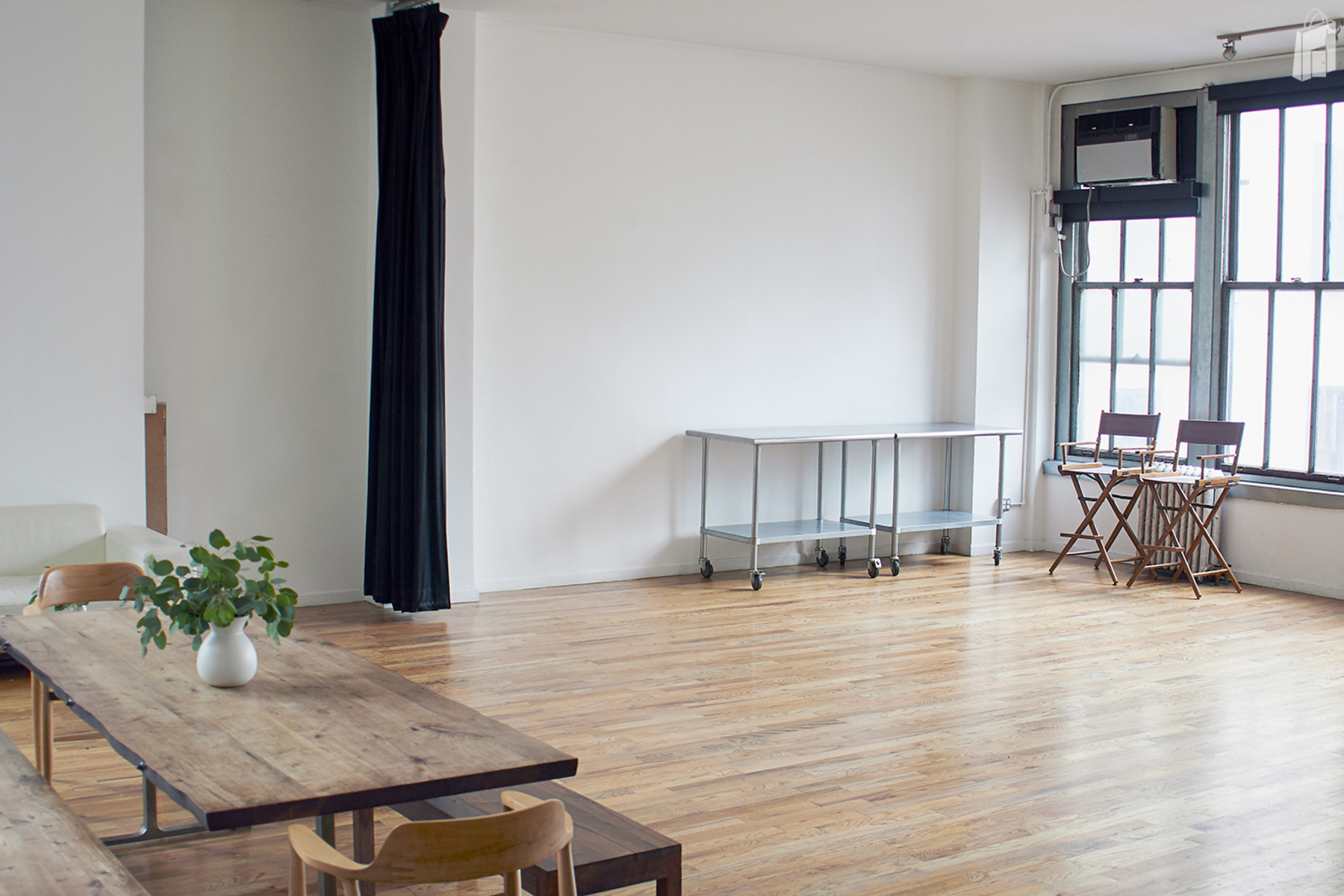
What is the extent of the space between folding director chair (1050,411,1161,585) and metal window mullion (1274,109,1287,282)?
118 centimetres

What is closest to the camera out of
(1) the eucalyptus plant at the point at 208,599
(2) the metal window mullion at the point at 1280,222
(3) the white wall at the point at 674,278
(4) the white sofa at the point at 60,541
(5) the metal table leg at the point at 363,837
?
(1) the eucalyptus plant at the point at 208,599

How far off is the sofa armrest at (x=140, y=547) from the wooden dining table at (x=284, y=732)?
83.3 inches

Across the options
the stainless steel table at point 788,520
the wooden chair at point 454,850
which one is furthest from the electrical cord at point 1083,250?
the wooden chair at point 454,850

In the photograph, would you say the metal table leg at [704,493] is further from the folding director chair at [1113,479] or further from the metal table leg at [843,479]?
the folding director chair at [1113,479]

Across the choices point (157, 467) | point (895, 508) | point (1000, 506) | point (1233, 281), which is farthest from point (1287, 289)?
point (157, 467)

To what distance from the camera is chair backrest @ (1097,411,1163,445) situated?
841cm

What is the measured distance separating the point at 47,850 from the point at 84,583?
1879 millimetres

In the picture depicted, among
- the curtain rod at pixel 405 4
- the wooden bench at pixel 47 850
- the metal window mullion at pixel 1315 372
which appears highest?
the curtain rod at pixel 405 4

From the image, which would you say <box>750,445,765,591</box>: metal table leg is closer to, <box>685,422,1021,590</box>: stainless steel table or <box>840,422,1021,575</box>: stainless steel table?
<box>685,422,1021,590</box>: stainless steel table

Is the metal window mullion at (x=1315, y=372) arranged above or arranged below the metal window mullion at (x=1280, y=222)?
below

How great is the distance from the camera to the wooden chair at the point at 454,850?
2.02 metres

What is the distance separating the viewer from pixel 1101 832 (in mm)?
3914

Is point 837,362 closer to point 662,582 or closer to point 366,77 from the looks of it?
point 662,582

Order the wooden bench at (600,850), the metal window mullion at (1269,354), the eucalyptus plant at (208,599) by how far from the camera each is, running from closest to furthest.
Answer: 1. the wooden bench at (600,850)
2. the eucalyptus plant at (208,599)
3. the metal window mullion at (1269,354)
